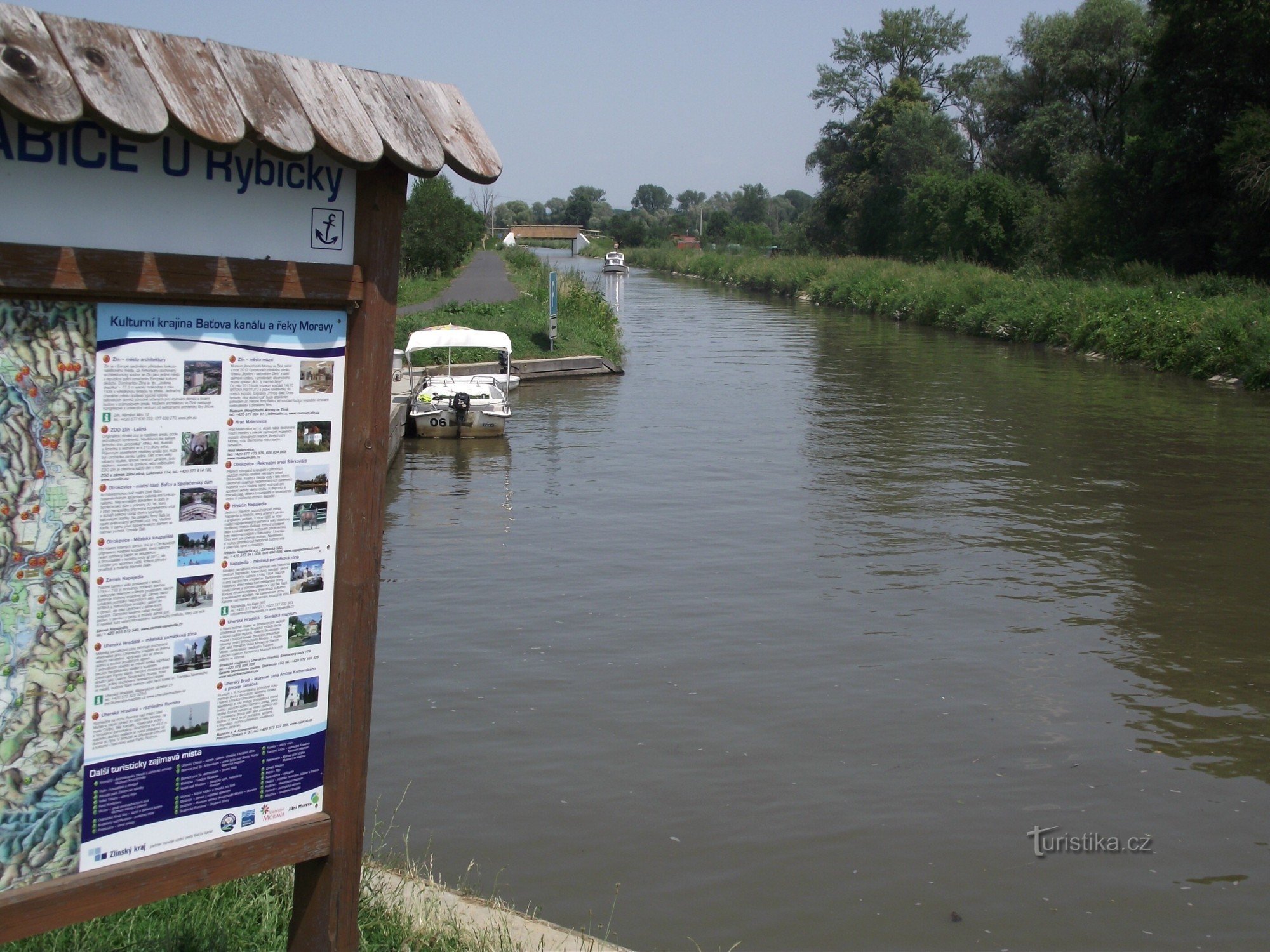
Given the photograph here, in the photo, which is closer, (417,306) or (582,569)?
(582,569)

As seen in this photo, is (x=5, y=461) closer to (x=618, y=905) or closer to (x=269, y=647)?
Answer: (x=269, y=647)

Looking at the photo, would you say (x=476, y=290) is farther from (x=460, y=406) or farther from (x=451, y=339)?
(x=460, y=406)

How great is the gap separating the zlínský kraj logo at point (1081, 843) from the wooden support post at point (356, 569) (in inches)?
184

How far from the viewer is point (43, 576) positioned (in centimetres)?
302

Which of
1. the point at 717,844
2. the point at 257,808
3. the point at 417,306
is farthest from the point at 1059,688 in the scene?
the point at 417,306

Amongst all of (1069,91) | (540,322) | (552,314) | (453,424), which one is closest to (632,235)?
(1069,91)

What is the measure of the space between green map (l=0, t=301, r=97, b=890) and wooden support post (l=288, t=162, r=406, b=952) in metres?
0.73

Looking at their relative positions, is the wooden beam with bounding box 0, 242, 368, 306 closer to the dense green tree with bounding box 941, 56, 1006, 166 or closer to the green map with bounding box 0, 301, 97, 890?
the green map with bounding box 0, 301, 97, 890

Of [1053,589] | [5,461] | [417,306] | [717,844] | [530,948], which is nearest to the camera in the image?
[5,461]

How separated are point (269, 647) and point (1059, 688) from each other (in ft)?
24.8

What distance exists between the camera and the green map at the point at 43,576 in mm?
2936

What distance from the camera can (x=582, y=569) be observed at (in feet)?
41.8

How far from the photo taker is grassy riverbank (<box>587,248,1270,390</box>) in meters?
29.4

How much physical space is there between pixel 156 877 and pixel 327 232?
183 centimetres
